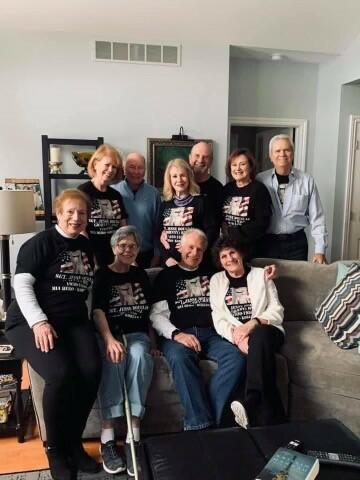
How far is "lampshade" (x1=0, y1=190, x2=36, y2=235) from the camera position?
247cm

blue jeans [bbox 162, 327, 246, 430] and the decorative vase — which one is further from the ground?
the decorative vase

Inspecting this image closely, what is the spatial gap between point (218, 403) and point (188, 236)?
2.81 feet

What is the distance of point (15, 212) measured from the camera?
2.50 meters

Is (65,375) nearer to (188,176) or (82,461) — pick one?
(82,461)

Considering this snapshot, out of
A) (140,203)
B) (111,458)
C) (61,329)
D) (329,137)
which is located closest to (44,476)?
(111,458)

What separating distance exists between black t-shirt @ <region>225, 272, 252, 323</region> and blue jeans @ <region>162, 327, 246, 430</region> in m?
0.20

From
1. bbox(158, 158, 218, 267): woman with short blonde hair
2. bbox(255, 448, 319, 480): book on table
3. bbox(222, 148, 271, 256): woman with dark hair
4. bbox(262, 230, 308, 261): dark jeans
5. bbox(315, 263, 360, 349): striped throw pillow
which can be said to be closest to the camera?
bbox(255, 448, 319, 480): book on table

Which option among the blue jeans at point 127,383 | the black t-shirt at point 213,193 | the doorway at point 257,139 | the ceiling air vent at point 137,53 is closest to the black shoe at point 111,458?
the blue jeans at point 127,383

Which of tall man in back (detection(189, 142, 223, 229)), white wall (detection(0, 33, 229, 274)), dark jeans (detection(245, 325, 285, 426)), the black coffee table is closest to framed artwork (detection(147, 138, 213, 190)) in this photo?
white wall (detection(0, 33, 229, 274))

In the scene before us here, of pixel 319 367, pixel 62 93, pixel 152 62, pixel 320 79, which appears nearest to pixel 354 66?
pixel 320 79

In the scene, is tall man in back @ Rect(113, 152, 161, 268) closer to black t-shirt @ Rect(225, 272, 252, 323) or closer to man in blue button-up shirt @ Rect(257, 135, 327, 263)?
black t-shirt @ Rect(225, 272, 252, 323)

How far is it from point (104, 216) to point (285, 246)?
→ 1210 mm

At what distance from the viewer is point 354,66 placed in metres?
4.25

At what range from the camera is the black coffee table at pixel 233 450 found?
1296 millimetres
